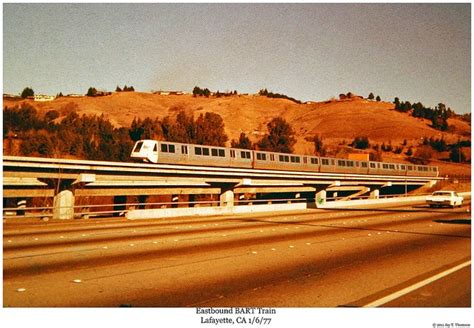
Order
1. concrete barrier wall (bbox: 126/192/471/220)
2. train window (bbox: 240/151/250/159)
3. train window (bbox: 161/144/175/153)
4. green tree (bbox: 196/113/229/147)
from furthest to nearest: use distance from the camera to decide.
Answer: green tree (bbox: 196/113/229/147) → train window (bbox: 240/151/250/159) → train window (bbox: 161/144/175/153) → concrete barrier wall (bbox: 126/192/471/220)

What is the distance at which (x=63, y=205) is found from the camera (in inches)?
1132

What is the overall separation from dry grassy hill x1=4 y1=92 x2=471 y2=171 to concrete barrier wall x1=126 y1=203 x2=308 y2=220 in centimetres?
8373

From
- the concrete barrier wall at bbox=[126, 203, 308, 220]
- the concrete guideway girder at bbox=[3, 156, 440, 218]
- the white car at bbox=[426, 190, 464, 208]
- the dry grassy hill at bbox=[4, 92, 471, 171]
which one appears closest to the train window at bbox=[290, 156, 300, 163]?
the concrete guideway girder at bbox=[3, 156, 440, 218]

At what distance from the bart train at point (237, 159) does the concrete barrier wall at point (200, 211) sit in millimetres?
5056

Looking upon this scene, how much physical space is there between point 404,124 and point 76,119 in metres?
118

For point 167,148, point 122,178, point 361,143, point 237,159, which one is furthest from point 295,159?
point 361,143

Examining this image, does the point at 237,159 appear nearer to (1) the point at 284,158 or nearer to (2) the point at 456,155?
(1) the point at 284,158

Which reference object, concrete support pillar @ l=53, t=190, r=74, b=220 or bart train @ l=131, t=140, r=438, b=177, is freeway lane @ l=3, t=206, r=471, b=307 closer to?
A: concrete support pillar @ l=53, t=190, r=74, b=220

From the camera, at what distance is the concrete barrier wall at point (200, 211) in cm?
2973

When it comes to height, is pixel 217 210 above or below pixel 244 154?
below

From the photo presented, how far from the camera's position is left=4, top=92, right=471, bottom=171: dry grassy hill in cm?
14450

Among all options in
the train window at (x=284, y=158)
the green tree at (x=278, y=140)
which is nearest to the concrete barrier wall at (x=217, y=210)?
the train window at (x=284, y=158)

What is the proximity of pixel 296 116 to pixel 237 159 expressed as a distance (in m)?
154

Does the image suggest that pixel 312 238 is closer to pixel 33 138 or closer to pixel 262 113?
pixel 33 138
